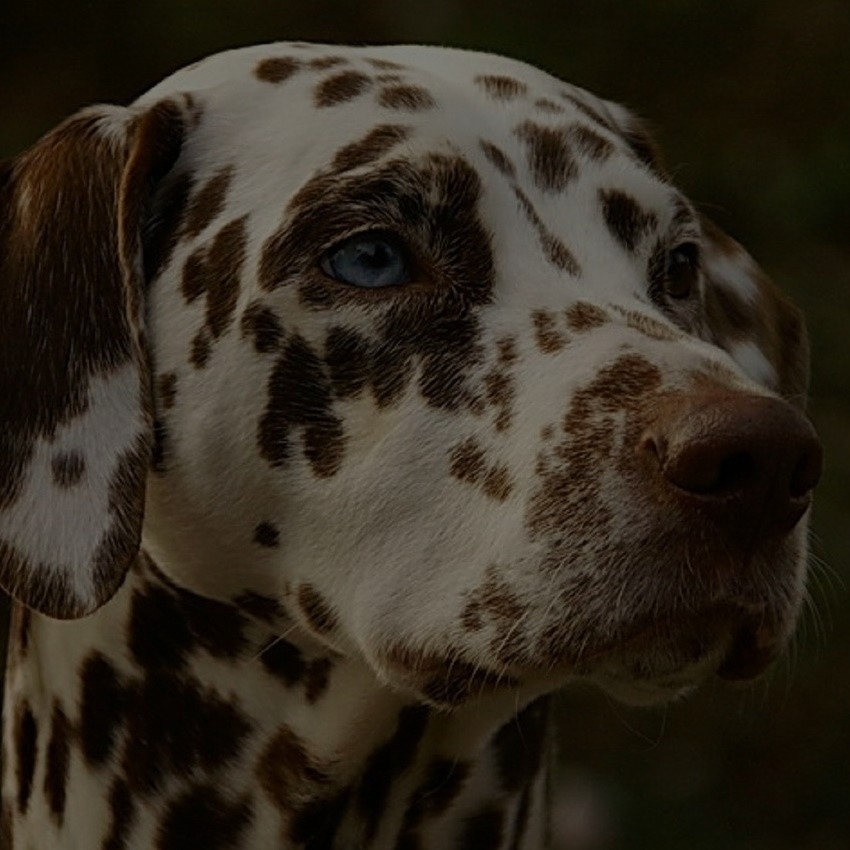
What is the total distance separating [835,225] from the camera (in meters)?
7.93

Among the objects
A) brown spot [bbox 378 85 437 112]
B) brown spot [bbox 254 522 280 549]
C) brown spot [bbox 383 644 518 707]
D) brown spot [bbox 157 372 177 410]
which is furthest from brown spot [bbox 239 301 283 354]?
brown spot [bbox 383 644 518 707]

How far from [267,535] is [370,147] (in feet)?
1.87

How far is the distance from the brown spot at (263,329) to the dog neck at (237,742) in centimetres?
37

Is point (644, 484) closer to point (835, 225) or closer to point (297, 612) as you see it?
point (297, 612)

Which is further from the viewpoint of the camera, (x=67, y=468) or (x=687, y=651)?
(x=67, y=468)

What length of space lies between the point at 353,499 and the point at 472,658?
281mm

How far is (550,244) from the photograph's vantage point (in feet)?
11.6

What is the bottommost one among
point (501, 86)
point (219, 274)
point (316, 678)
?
point (316, 678)

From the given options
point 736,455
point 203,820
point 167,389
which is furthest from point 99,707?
point 736,455

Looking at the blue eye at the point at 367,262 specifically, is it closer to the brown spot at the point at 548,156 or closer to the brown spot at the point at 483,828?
the brown spot at the point at 548,156

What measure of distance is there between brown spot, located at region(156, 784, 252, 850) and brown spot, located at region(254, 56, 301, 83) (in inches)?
41.6

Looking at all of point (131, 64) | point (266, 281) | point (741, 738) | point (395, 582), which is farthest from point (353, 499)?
point (131, 64)

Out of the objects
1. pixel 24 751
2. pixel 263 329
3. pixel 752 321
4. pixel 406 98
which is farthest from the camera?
pixel 752 321

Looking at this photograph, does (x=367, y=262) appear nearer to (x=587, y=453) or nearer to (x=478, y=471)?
(x=478, y=471)
